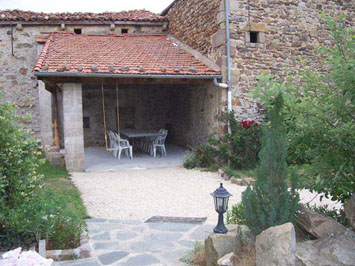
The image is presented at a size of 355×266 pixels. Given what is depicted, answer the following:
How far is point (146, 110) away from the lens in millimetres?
14133

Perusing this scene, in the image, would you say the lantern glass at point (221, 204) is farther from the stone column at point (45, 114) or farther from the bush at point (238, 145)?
the stone column at point (45, 114)

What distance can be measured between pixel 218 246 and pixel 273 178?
844 millimetres

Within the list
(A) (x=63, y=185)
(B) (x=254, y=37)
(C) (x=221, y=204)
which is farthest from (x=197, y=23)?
(C) (x=221, y=204)

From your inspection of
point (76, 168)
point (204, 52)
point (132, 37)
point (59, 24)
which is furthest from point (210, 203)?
point (59, 24)

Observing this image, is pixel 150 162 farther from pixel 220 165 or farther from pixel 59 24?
pixel 59 24

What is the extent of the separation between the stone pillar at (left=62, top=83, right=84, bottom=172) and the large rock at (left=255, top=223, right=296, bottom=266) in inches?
263

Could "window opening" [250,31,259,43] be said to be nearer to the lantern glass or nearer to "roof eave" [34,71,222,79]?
"roof eave" [34,71,222,79]

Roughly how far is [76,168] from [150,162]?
2.14 metres

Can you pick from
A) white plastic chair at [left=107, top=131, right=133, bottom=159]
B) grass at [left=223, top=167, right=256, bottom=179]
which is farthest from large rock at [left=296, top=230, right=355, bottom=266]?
white plastic chair at [left=107, top=131, right=133, bottom=159]

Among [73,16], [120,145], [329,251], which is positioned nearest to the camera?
[329,251]

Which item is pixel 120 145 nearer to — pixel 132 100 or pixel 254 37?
pixel 132 100

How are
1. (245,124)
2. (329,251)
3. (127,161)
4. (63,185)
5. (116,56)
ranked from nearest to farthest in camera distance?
(329,251), (63,185), (245,124), (116,56), (127,161)

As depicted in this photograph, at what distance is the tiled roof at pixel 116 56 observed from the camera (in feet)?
28.7

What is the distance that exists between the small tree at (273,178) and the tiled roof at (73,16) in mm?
10614
